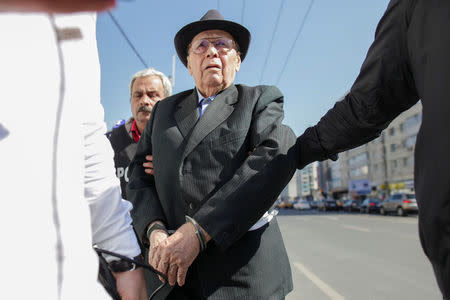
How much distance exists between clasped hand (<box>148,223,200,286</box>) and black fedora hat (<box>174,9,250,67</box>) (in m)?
1.05

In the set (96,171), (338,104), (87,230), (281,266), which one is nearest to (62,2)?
(87,230)

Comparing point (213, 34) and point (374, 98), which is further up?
point (213, 34)

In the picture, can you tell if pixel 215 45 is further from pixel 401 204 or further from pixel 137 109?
pixel 401 204

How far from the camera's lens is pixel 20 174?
533mm

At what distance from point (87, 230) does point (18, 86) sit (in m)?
0.26

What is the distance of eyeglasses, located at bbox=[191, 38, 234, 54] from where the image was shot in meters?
1.85

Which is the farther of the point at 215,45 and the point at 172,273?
the point at 215,45

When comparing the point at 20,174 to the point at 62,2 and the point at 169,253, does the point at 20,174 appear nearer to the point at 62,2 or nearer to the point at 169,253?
the point at 62,2

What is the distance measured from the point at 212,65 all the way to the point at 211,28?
215 millimetres

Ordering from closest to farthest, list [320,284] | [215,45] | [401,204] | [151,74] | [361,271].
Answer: [215,45] < [151,74] < [320,284] < [361,271] < [401,204]

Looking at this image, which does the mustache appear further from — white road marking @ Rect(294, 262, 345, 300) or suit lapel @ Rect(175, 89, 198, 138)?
white road marking @ Rect(294, 262, 345, 300)

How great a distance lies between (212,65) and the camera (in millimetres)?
1803

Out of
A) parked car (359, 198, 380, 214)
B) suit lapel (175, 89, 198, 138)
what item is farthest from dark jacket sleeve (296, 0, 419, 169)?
parked car (359, 198, 380, 214)

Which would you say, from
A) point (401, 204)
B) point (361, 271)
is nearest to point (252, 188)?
point (361, 271)
